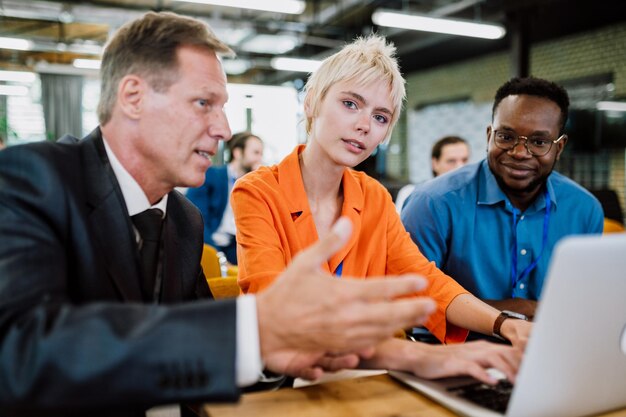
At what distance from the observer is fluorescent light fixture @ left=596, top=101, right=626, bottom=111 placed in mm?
7539

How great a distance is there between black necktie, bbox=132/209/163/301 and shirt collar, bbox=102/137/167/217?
2 cm

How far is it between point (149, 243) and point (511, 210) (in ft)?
4.54

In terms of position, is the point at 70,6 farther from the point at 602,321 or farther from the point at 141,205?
the point at 602,321

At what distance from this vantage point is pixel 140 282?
115cm

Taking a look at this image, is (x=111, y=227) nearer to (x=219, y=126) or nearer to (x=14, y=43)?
(x=219, y=126)

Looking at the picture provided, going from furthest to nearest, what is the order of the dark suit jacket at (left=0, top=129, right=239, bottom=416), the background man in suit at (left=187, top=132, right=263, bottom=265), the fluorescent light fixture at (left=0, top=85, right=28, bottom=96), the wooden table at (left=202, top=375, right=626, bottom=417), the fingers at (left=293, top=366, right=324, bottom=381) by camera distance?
the fluorescent light fixture at (left=0, top=85, right=28, bottom=96)
the background man in suit at (left=187, top=132, right=263, bottom=265)
the fingers at (left=293, top=366, right=324, bottom=381)
the wooden table at (left=202, top=375, right=626, bottom=417)
the dark suit jacket at (left=0, top=129, right=239, bottom=416)

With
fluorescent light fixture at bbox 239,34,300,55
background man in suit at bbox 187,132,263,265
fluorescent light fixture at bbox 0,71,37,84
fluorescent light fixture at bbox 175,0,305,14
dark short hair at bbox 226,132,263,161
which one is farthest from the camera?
fluorescent light fixture at bbox 239,34,300,55

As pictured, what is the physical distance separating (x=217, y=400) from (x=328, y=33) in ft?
36.7

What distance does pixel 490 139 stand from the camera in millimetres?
2088

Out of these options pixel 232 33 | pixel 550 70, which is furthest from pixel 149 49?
pixel 232 33

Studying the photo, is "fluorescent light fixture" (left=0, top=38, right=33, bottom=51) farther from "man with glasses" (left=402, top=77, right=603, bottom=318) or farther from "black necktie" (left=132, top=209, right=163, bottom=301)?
"black necktie" (left=132, top=209, right=163, bottom=301)

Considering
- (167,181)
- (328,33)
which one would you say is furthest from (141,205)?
(328,33)

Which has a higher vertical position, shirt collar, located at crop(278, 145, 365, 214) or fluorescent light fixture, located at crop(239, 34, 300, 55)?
fluorescent light fixture, located at crop(239, 34, 300, 55)

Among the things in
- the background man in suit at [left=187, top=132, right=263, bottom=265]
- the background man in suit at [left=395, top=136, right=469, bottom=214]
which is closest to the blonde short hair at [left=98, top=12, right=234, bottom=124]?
the background man in suit at [left=187, top=132, right=263, bottom=265]
